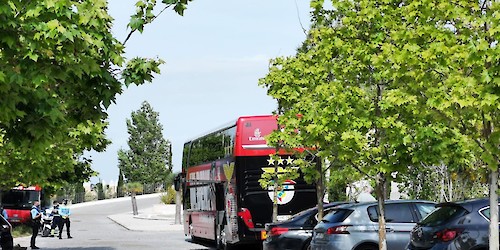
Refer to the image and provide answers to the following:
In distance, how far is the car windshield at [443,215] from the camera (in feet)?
44.1

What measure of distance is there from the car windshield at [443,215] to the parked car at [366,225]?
2.95m

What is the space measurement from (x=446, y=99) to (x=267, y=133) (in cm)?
1429

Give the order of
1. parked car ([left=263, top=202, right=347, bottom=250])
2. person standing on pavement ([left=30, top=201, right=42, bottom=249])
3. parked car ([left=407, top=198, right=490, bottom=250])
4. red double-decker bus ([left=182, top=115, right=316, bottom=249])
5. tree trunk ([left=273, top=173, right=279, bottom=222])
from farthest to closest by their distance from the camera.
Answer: person standing on pavement ([left=30, top=201, right=42, bottom=249]), red double-decker bus ([left=182, top=115, right=316, bottom=249]), tree trunk ([left=273, top=173, right=279, bottom=222]), parked car ([left=263, top=202, right=347, bottom=250]), parked car ([left=407, top=198, right=490, bottom=250])

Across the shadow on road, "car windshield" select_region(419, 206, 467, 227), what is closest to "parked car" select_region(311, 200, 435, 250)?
"car windshield" select_region(419, 206, 467, 227)

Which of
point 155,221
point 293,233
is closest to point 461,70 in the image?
point 293,233

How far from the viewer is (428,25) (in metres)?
12.8

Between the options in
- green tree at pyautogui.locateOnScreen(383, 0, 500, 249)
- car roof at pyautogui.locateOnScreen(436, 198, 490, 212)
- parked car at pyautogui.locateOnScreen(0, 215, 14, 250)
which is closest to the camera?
green tree at pyautogui.locateOnScreen(383, 0, 500, 249)

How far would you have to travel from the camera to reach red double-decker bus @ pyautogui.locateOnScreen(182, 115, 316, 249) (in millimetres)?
25406

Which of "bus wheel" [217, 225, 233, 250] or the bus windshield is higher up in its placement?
the bus windshield

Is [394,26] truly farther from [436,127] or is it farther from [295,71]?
[295,71]

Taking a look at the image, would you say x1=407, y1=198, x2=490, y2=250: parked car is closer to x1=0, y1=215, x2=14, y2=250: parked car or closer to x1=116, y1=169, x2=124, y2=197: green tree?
x1=0, y1=215, x2=14, y2=250: parked car

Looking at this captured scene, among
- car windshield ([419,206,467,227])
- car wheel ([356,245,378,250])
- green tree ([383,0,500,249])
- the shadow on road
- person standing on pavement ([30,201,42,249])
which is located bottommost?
car wheel ([356,245,378,250])

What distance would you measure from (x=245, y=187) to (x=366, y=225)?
887 centimetres

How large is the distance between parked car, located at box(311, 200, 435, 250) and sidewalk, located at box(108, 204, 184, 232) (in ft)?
103
